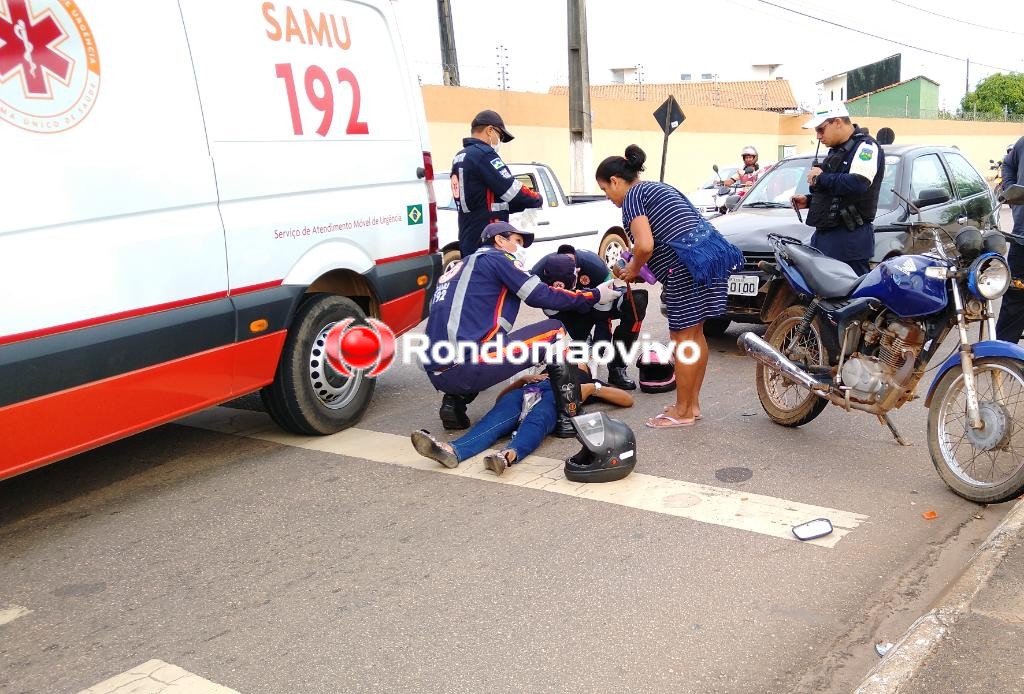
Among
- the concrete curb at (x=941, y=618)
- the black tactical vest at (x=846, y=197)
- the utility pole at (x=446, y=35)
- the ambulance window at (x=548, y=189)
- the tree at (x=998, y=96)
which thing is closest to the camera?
the concrete curb at (x=941, y=618)

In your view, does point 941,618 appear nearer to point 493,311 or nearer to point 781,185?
point 493,311

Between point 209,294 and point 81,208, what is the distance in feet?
2.62

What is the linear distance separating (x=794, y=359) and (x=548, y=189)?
21.8 feet

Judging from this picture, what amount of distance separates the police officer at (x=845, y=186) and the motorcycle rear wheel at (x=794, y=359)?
1.16 meters

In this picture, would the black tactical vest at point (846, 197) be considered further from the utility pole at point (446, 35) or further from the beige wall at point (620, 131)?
the utility pole at point (446, 35)

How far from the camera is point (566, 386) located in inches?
205

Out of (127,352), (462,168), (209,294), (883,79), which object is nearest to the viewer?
(127,352)

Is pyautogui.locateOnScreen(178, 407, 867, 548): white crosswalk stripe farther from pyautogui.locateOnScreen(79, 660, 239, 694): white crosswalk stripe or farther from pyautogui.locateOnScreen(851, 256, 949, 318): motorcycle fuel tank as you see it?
pyautogui.locateOnScreen(79, 660, 239, 694): white crosswalk stripe

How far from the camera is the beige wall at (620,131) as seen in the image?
2017 centimetres

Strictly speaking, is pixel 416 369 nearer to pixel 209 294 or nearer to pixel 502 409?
pixel 502 409

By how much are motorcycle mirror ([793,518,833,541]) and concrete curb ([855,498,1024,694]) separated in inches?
23.1

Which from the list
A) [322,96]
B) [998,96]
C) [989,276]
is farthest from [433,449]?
[998,96]

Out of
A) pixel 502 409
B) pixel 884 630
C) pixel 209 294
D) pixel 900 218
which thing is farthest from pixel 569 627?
pixel 900 218

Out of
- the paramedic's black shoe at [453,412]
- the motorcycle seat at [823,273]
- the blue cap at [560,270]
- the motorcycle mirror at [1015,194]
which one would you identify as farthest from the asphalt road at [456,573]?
the motorcycle mirror at [1015,194]
